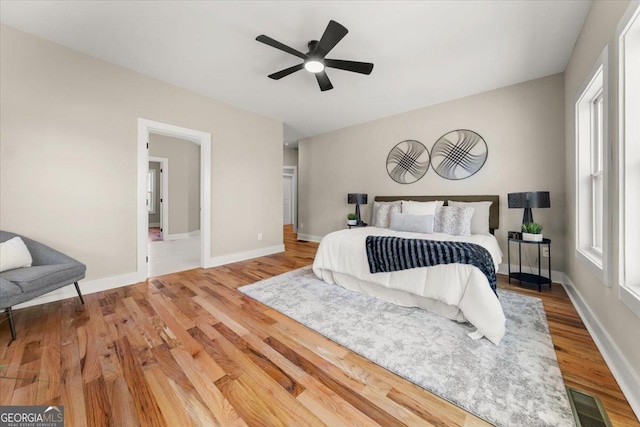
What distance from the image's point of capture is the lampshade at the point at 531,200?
9.04ft

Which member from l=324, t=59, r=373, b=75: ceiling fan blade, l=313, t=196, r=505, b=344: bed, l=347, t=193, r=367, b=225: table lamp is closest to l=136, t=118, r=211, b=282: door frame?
l=313, t=196, r=505, b=344: bed

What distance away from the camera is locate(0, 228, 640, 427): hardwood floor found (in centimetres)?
118

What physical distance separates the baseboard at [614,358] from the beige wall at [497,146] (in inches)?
55.2

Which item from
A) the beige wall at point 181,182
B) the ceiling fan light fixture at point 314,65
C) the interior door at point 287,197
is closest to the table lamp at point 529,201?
the ceiling fan light fixture at point 314,65

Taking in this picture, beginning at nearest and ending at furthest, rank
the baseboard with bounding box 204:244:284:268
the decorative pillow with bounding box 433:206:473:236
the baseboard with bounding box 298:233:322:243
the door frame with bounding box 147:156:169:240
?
the decorative pillow with bounding box 433:206:473:236 → the baseboard with bounding box 204:244:284:268 → the baseboard with bounding box 298:233:322:243 → the door frame with bounding box 147:156:169:240

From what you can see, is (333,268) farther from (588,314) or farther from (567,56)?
(567,56)

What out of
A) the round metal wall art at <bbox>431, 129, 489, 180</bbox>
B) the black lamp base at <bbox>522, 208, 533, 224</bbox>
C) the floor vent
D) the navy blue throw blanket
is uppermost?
the round metal wall art at <bbox>431, 129, 489, 180</bbox>

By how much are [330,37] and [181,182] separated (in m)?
5.95

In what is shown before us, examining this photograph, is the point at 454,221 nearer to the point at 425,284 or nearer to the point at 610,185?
the point at 425,284

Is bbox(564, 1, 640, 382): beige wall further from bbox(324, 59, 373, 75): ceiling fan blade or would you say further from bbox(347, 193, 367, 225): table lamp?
bbox(347, 193, 367, 225): table lamp

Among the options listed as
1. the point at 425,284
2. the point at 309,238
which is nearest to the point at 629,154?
the point at 425,284

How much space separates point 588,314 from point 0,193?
533cm

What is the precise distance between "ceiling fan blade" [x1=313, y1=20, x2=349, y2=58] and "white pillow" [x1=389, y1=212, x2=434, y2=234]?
2321mm

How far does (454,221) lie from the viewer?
10.8 feet
